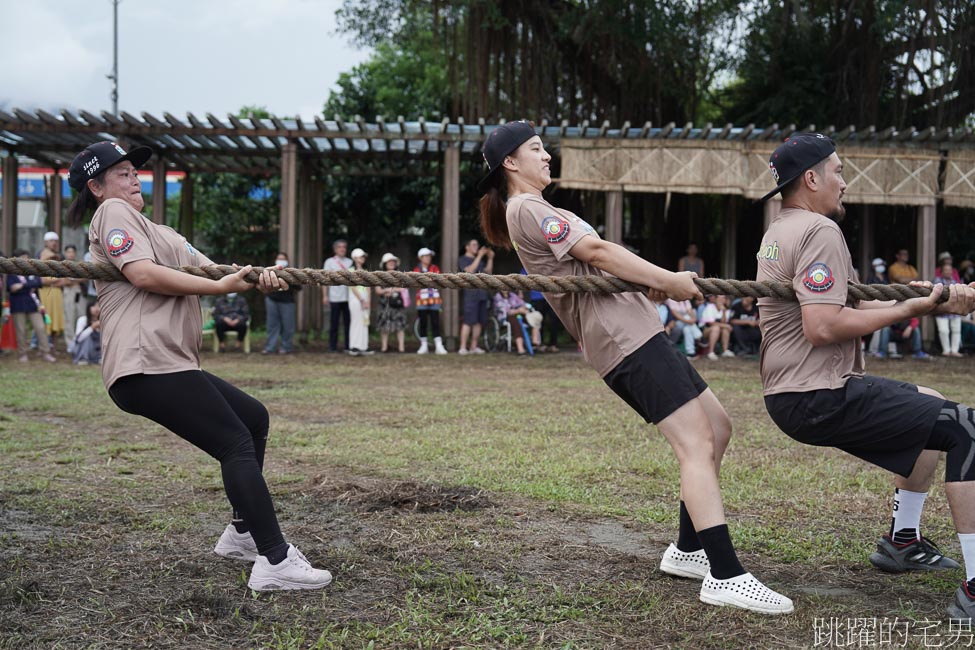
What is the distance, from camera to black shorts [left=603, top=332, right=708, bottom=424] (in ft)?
11.8

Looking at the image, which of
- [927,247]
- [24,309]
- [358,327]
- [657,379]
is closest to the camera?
[657,379]

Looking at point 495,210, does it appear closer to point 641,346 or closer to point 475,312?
point 641,346

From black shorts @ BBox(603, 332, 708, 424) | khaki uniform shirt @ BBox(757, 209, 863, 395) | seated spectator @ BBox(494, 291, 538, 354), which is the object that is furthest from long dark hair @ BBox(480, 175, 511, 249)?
seated spectator @ BBox(494, 291, 538, 354)

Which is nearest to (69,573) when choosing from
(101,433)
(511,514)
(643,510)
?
(511,514)

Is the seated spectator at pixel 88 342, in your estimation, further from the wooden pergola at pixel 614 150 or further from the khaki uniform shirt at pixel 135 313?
the khaki uniform shirt at pixel 135 313

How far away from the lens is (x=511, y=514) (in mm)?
5027

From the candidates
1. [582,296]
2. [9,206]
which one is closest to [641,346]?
[582,296]

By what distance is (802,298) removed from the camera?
11.7 feet

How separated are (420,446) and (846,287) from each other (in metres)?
4.14

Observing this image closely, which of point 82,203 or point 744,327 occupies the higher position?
point 82,203

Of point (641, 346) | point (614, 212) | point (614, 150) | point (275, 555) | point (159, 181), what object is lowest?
point (275, 555)

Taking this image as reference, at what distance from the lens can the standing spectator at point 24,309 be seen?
1360cm

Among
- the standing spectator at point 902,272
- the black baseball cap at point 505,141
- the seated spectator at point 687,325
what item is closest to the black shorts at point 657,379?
the black baseball cap at point 505,141

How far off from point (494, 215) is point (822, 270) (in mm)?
1366
